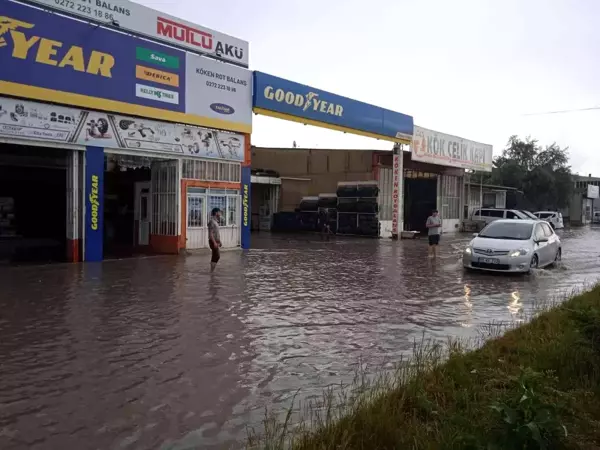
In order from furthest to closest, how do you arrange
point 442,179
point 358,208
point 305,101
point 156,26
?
point 442,179 → point 358,208 → point 305,101 → point 156,26

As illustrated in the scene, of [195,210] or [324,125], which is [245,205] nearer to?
[195,210]

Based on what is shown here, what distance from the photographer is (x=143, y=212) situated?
67.6 ft

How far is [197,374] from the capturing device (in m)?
6.06

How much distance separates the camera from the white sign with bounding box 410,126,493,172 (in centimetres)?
3031

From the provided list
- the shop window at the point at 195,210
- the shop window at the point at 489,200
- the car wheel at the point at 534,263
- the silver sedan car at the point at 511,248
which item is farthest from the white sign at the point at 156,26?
the shop window at the point at 489,200

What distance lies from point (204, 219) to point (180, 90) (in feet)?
14.9

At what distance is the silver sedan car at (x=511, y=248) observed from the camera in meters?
14.8

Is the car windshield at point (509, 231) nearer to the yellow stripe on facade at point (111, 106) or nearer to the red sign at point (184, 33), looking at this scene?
the yellow stripe on facade at point (111, 106)

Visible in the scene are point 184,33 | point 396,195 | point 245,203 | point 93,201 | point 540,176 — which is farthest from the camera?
point 540,176

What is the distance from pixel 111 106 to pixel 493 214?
29.1 meters

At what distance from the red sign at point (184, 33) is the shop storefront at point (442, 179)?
618 inches

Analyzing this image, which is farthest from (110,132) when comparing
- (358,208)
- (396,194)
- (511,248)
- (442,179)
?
(442,179)

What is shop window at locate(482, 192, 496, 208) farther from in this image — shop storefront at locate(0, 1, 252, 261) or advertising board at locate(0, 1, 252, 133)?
advertising board at locate(0, 1, 252, 133)

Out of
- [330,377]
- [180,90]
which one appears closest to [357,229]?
[180,90]
